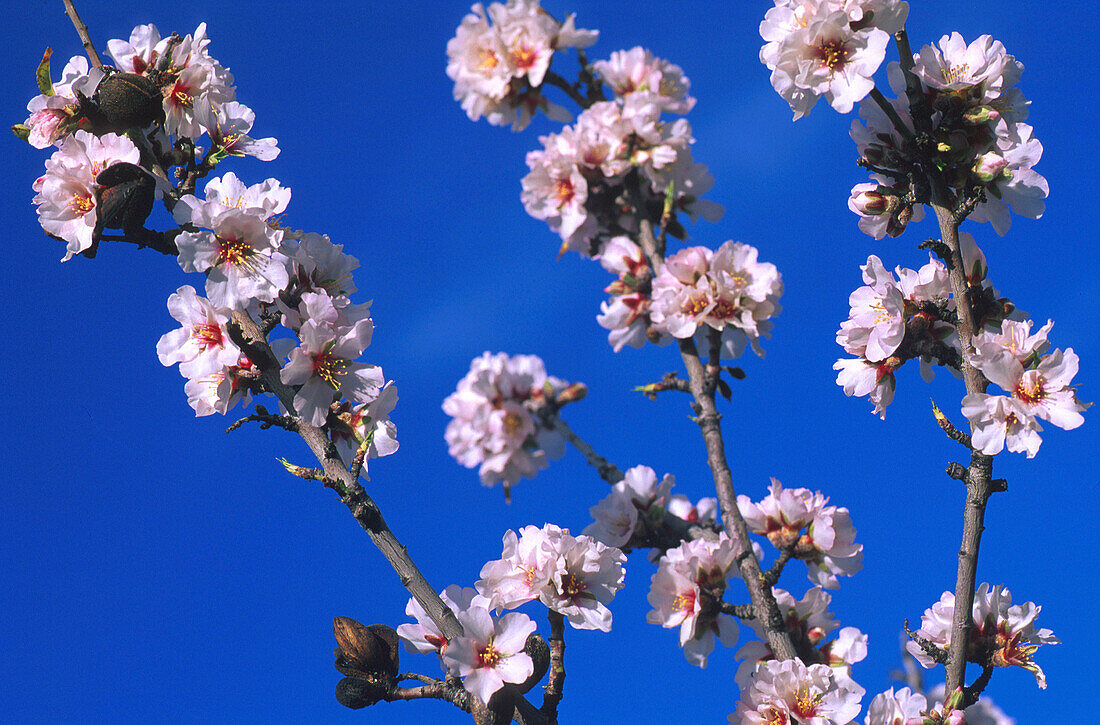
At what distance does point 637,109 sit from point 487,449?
286cm

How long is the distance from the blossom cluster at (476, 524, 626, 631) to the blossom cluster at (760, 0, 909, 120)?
1.75 m

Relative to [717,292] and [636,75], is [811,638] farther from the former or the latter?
[636,75]

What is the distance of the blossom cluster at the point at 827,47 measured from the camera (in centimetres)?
290

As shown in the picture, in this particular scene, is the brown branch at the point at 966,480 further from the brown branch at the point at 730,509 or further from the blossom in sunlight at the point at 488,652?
the blossom in sunlight at the point at 488,652

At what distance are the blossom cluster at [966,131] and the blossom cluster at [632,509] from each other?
1.67m

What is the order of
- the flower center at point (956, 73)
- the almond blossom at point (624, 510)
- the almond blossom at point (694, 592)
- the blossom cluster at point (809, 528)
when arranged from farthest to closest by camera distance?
the almond blossom at point (624, 510) < the blossom cluster at point (809, 528) < the almond blossom at point (694, 592) < the flower center at point (956, 73)

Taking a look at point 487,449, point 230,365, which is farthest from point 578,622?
point 487,449

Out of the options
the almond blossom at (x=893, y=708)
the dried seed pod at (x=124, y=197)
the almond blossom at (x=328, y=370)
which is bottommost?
the almond blossom at (x=893, y=708)

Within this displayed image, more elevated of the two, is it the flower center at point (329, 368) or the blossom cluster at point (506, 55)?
the blossom cluster at point (506, 55)

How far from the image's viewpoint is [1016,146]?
3.09 m

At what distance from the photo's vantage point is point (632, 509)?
3.85 metres

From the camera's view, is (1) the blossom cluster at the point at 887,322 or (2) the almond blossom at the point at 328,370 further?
(1) the blossom cluster at the point at 887,322

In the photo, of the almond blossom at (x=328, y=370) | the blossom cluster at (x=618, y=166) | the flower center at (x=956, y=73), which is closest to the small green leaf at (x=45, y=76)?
the almond blossom at (x=328, y=370)

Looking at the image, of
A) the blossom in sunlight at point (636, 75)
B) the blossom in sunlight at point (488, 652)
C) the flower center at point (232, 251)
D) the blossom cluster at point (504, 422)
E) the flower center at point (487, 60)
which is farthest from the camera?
the blossom cluster at point (504, 422)
